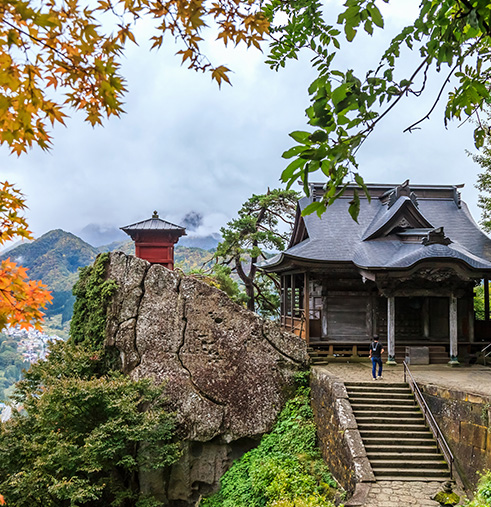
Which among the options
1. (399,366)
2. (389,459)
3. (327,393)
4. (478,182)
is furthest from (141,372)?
(478,182)

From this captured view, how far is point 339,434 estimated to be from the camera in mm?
9484

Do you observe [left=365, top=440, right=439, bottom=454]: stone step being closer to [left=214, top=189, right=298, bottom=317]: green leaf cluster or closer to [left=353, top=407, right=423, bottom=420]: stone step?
[left=353, top=407, right=423, bottom=420]: stone step

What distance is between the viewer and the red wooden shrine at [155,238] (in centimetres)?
1928

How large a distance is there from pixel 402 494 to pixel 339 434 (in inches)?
78.9

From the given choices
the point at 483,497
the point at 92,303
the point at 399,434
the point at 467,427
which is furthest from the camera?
the point at 92,303

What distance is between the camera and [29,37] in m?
2.15

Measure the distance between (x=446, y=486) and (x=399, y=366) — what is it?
6238 millimetres

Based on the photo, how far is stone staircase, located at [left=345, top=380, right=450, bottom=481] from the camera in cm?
846

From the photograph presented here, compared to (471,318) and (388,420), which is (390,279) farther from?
(388,420)

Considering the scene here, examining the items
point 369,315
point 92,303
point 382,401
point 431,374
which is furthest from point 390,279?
point 92,303

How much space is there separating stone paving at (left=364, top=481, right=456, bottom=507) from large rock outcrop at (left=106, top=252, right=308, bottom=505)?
4618mm

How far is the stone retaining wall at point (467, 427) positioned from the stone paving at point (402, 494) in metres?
0.67

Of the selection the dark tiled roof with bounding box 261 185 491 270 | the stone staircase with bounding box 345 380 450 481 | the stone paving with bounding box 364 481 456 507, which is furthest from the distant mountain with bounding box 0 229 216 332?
the stone paving with bounding box 364 481 456 507

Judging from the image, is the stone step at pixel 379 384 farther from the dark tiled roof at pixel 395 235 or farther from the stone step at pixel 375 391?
the dark tiled roof at pixel 395 235
